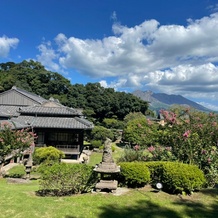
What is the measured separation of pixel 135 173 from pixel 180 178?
1.47 m

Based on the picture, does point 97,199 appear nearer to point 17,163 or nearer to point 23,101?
point 17,163

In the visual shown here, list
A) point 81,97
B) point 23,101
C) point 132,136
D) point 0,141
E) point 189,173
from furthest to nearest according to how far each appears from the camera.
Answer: point 81,97
point 23,101
point 132,136
point 0,141
point 189,173

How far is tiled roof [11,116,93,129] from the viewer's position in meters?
23.5

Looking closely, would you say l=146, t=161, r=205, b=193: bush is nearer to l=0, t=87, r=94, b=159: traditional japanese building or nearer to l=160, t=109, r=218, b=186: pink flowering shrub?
l=160, t=109, r=218, b=186: pink flowering shrub

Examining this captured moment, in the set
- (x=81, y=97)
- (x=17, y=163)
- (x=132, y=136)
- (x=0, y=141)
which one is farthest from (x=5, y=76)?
(x=0, y=141)

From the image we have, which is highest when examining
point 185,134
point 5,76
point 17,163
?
point 5,76

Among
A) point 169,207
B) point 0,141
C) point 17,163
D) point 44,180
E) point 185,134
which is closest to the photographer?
point 169,207

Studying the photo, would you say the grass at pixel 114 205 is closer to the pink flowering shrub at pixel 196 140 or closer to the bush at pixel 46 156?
the pink flowering shrub at pixel 196 140

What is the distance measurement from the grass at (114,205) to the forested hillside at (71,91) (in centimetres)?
4248

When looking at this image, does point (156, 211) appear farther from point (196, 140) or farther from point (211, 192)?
point (196, 140)

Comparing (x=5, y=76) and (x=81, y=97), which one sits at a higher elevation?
(x=5, y=76)

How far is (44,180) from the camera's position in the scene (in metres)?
8.09

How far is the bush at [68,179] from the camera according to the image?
7.88 meters

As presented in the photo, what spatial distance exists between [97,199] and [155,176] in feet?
7.82
